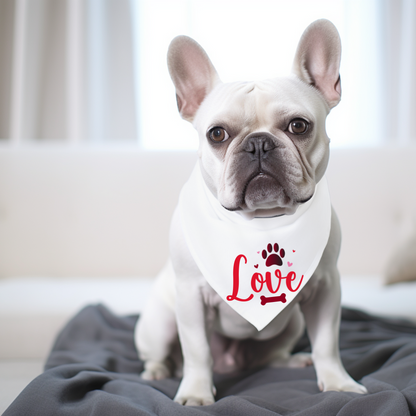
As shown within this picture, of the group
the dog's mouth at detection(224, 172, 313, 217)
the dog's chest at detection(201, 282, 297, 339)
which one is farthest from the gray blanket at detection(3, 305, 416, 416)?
the dog's mouth at detection(224, 172, 313, 217)

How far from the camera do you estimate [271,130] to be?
0.99 m

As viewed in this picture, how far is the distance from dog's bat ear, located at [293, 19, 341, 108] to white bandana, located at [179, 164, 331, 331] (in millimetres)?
244

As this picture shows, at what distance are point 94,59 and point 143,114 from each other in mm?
576

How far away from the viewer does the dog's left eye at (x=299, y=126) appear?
98 centimetres

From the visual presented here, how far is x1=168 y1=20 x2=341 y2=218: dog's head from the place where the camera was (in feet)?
3.14

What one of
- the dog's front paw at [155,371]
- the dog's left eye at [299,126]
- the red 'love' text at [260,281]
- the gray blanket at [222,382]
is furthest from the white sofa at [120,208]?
the dog's left eye at [299,126]

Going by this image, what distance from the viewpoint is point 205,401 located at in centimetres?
99

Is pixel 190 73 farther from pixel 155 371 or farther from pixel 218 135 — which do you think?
pixel 155 371

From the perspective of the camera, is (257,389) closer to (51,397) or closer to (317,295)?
(317,295)

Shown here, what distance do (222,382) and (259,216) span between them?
19.7 inches

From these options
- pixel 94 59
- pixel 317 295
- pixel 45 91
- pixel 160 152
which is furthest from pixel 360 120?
pixel 317 295

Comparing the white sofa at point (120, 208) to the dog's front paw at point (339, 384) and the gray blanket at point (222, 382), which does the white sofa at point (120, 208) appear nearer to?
the gray blanket at point (222, 382)

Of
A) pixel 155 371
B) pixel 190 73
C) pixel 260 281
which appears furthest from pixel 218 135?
pixel 155 371

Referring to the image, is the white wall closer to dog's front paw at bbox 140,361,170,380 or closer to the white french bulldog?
dog's front paw at bbox 140,361,170,380
